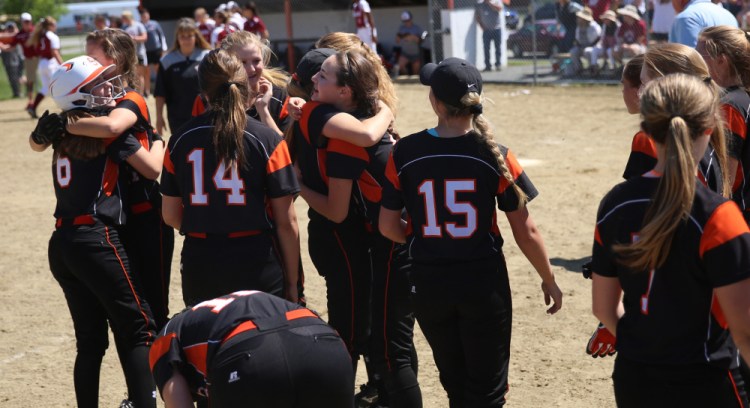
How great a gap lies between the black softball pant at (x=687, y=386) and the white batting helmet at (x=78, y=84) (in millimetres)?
2886

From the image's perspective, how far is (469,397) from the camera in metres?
3.76

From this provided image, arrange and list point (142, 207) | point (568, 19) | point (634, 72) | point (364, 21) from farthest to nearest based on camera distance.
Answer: point (364, 21) → point (568, 19) → point (142, 207) → point (634, 72)

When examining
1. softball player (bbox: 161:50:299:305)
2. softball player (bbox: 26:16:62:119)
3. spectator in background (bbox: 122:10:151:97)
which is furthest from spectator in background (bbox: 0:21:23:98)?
softball player (bbox: 161:50:299:305)

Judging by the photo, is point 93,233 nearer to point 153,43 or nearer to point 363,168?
point 363,168

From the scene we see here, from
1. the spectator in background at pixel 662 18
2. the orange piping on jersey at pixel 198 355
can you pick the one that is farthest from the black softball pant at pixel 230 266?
the spectator in background at pixel 662 18

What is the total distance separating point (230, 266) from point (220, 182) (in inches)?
14.9

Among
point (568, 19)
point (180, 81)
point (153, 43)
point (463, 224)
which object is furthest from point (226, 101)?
point (153, 43)

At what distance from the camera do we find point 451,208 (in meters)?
3.63

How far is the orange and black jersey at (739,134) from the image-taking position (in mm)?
3994

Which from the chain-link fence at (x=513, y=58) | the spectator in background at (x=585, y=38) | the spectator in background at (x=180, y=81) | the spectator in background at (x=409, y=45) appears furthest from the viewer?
the spectator in background at (x=409, y=45)

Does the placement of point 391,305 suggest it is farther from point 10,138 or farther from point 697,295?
point 10,138

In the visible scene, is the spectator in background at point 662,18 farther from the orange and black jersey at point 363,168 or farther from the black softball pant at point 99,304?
the black softball pant at point 99,304

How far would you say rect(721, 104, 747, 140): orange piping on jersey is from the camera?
3990mm

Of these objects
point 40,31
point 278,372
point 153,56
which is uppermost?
point 278,372
